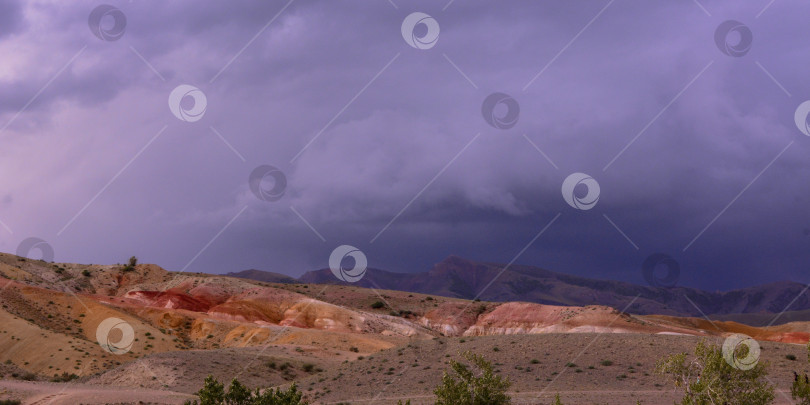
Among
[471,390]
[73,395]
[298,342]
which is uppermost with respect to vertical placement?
[298,342]

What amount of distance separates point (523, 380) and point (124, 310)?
186 feet

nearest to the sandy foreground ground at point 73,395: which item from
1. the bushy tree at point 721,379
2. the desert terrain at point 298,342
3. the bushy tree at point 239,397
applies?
the desert terrain at point 298,342

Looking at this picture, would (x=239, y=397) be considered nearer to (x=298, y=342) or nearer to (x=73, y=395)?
(x=73, y=395)

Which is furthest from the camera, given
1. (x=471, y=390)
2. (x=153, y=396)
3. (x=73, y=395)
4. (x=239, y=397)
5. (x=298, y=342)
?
(x=298, y=342)

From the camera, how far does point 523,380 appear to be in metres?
39.7

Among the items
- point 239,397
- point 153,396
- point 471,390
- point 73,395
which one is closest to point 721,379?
point 471,390

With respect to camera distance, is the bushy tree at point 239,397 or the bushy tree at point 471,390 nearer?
the bushy tree at point 239,397

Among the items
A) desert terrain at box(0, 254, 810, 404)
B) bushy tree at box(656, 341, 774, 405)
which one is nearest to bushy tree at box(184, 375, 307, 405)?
bushy tree at box(656, 341, 774, 405)

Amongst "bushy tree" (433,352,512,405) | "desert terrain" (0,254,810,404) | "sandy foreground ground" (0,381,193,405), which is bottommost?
"bushy tree" (433,352,512,405)

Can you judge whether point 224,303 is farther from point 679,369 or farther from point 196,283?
point 679,369

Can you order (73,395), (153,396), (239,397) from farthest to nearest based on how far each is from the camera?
(153,396)
(73,395)
(239,397)

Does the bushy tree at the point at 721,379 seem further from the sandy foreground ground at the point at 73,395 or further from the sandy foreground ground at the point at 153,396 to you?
the sandy foreground ground at the point at 73,395

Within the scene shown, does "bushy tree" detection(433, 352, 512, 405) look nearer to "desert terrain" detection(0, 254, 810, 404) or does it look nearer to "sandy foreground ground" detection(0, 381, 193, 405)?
"desert terrain" detection(0, 254, 810, 404)

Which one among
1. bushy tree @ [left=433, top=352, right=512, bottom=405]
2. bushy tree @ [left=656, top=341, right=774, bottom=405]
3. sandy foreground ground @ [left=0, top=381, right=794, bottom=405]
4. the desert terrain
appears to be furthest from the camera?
the desert terrain
